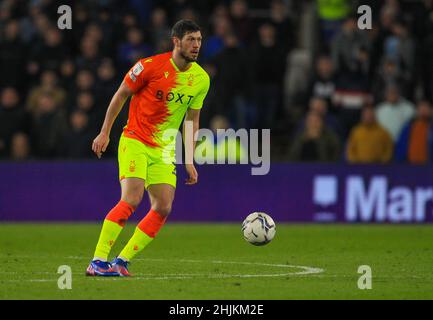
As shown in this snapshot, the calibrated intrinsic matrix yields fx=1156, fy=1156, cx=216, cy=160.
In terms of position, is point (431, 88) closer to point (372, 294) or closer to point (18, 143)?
point (18, 143)

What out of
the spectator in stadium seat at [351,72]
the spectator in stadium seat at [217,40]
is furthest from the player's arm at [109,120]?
the spectator in stadium seat at [217,40]

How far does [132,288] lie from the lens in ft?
32.3

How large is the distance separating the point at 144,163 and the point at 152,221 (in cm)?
59

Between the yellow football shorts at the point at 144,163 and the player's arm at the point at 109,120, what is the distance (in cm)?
28

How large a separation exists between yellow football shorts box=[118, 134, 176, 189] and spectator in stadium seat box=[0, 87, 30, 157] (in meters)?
8.53

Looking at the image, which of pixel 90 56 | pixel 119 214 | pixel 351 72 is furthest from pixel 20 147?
pixel 119 214

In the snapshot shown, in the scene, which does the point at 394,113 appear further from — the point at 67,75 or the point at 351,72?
the point at 67,75

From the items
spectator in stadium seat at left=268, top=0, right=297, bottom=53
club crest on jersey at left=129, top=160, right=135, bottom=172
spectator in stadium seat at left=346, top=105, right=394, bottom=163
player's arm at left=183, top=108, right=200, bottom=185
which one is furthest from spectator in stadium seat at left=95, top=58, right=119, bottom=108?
club crest on jersey at left=129, top=160, right=135, bottom=172

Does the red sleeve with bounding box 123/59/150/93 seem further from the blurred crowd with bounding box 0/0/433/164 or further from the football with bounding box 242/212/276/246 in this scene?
the blurred crowd with bounding box 0/0/433/164

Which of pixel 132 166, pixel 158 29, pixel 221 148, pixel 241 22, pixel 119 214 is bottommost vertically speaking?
pixel 119 214

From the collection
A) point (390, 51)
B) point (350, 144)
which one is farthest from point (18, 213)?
point (390, 51)

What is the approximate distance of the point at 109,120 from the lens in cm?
1063

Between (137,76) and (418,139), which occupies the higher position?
(137,76)

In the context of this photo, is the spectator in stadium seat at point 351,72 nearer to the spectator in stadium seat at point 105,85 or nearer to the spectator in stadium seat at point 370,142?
the spectator in stadium seat at point 370,142
